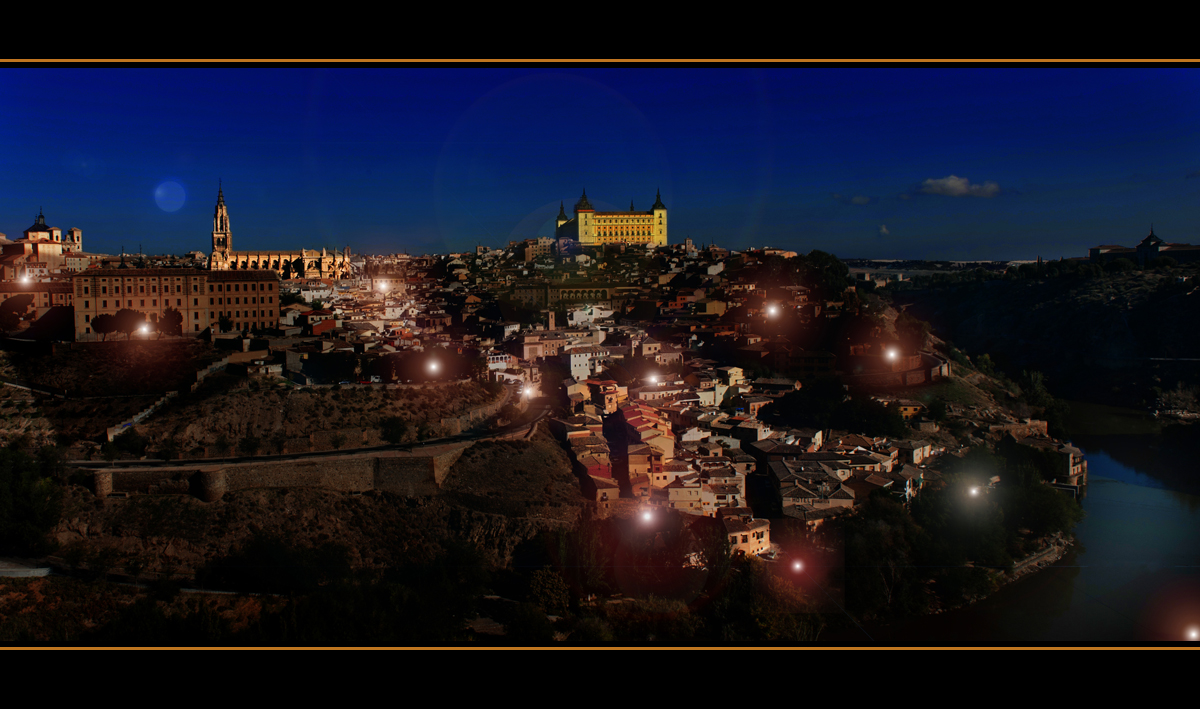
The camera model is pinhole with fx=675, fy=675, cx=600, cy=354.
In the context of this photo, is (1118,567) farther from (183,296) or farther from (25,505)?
(183,296)

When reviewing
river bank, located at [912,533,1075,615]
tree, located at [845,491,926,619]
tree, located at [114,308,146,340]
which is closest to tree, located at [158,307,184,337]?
tree, located at [114,308,146,340]

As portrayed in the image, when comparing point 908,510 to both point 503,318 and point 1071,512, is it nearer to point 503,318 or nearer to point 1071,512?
point 1071,512

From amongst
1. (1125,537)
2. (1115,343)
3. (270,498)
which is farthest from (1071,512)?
(270,498)

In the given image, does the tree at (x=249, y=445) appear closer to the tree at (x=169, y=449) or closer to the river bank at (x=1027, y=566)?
the tree at (x=169, y=449)

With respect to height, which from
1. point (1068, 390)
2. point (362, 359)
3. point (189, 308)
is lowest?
point (1068, 390)

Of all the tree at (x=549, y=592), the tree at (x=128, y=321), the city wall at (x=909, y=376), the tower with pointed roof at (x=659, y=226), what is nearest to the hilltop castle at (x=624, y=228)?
the tower with pointed roof at (x=659, y=226)
